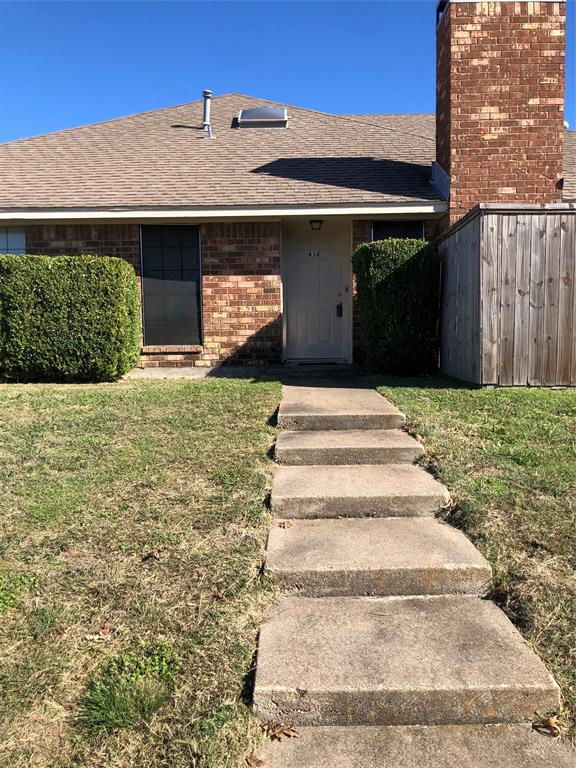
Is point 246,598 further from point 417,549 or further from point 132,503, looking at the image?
point 132,503

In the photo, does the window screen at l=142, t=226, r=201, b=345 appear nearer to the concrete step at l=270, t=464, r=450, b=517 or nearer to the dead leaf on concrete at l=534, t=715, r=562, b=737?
the concrete step at l=270, t=464, r=450, b=517

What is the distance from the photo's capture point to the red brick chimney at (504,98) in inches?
308

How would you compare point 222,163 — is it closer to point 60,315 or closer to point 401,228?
point 401,228

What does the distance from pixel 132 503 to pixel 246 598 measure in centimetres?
123

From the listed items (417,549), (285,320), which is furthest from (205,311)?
(417,549)

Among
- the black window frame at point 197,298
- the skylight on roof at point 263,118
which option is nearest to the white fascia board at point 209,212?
the black window frame at point 197,298

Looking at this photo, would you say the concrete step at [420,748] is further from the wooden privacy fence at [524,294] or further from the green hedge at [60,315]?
the green hedge at [60,315]

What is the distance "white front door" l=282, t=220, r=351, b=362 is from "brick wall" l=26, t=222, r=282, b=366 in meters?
0.61

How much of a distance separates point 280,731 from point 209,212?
7.78m

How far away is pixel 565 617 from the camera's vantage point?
243 cm

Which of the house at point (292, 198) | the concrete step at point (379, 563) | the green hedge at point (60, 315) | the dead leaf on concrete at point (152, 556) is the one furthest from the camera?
the house at point (292, 198)

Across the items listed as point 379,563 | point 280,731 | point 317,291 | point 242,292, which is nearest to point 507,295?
point 317,291

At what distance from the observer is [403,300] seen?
745 cm

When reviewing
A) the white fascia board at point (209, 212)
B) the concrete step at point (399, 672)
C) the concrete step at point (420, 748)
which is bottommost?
the concrete step at point (420, 748)
